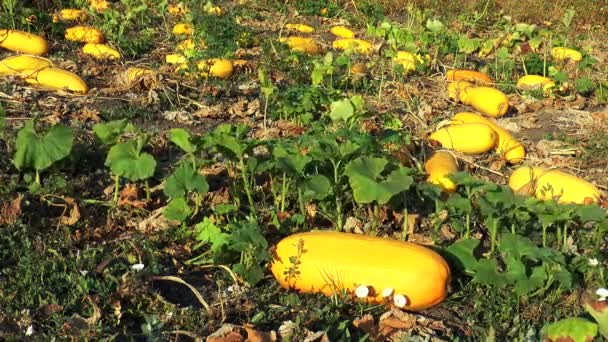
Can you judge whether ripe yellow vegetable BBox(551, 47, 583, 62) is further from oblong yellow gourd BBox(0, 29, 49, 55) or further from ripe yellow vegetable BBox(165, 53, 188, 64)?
oblong yellow gourd BBox(0, 29, 49, 55)

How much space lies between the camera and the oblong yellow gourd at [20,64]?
19.5 ft

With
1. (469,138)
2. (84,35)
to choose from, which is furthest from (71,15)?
(469,138)

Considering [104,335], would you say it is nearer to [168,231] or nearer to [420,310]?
[168,231]

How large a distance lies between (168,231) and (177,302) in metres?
0.59

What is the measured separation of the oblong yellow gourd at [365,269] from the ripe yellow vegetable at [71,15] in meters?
5.03

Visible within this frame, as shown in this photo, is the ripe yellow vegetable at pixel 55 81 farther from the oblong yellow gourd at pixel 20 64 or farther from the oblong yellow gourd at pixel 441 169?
the oblong yellow gourd at pixel 441 169

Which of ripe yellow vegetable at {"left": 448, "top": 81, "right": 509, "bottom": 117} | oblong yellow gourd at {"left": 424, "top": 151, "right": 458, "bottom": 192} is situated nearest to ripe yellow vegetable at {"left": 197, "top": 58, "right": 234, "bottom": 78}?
ripe yellow vegetable at {"left": 448, "top": 81, "right": 509, "bottom": 117}

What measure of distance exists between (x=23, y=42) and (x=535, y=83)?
14.5 ft

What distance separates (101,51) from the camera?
6984 mm

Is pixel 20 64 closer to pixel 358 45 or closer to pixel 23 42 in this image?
pixel 23 42

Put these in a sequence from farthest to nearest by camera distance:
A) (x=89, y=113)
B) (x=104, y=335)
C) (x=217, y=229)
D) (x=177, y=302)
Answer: (x=89, y=113) → (x=217, y=229) → (x=177, y=302) → (x=104, y=335)

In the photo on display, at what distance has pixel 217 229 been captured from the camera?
3.83 m

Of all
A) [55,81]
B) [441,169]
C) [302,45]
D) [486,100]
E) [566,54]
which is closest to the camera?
[441,169]

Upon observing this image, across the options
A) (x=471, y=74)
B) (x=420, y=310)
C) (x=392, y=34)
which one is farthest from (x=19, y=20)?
(x=420, y=310)
